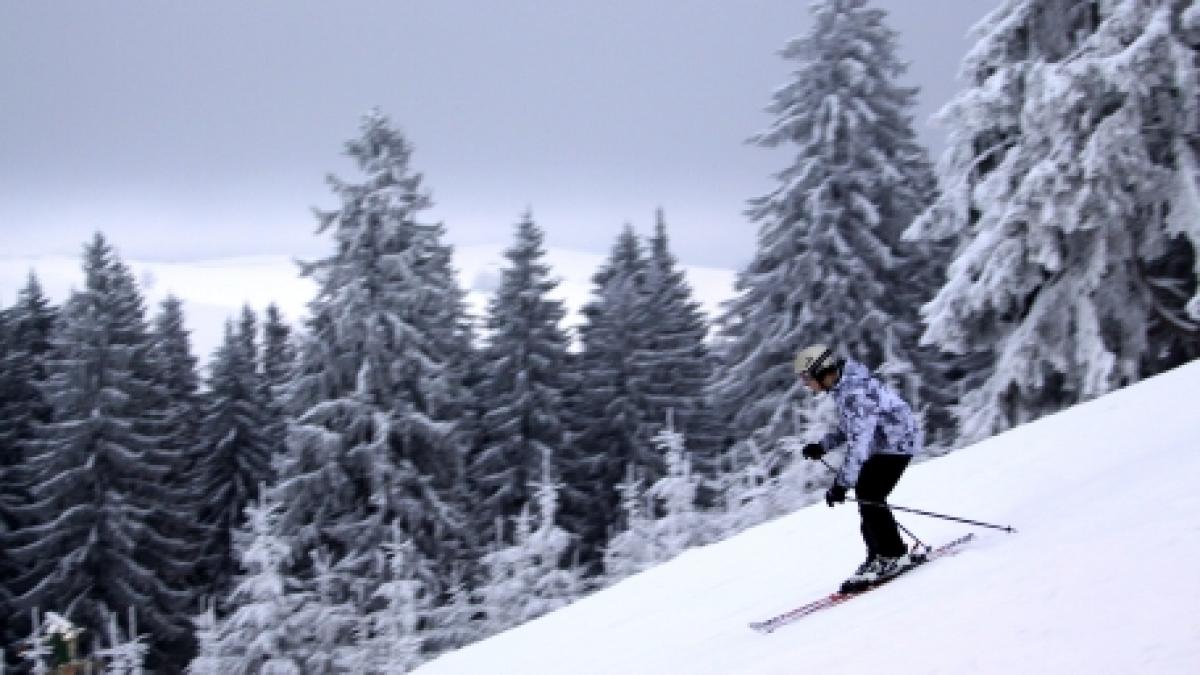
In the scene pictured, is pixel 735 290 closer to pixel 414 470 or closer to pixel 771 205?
pixel 771 205

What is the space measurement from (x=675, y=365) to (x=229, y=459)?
18712 mm

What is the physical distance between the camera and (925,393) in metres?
25.7

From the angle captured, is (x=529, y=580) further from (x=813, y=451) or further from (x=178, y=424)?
(x=178, y=424)

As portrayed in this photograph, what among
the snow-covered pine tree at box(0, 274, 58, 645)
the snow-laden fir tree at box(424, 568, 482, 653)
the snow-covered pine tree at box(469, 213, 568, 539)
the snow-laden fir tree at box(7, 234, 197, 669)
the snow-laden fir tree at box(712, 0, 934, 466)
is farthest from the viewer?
the snow-covered pine tree at box(0, 274, 58, 645)

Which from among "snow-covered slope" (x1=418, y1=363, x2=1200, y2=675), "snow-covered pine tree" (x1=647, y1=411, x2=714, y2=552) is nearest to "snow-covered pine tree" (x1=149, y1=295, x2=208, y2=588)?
"snow-covered pine tree" (x1=647, y1=411, x2=714, y2=552)

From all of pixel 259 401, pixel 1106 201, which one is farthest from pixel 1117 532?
pixel 259 401

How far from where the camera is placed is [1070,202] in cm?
1401

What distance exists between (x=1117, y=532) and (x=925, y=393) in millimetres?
19929

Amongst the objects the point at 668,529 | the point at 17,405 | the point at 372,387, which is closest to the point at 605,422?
the point at 372,387

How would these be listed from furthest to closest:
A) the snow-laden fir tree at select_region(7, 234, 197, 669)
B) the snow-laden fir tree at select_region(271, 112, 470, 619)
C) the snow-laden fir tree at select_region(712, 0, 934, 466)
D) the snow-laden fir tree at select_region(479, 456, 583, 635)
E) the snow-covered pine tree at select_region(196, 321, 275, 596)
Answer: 1. the snow-covered pine tree at select_region(196, 321, 275, 596)
2. the snow-laden fir tree at select_region(7, 234, 197, 669)
3. the snow-laden fir tree at select_region(271, 112, 470, 619)
4. the snow-laden fir tree at select_region(712, 0, 934, 466)
5. the snow-laden fir tree at select_region(479, 456, 583, 635)

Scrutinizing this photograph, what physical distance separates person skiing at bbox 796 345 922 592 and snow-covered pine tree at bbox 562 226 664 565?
1031 inches

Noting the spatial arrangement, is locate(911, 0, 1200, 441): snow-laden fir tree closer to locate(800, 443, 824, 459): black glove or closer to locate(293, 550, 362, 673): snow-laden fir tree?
locate(800, 443, 824, 459): black glove

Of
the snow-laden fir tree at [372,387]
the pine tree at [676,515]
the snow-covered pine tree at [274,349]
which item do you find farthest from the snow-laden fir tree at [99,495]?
the pine tree at [676,515]

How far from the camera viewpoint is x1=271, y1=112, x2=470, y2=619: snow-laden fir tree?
26766mm
